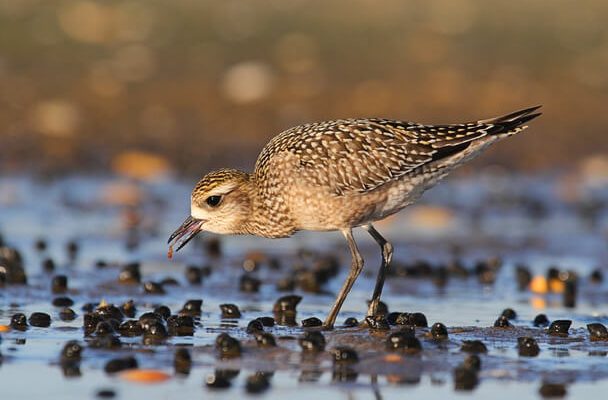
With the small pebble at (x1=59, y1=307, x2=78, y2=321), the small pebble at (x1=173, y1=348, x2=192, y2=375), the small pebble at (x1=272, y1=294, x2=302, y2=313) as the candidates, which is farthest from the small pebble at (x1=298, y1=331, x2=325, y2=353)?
the small pebble at (x1=59, y1=307, x2=78, y2=321)

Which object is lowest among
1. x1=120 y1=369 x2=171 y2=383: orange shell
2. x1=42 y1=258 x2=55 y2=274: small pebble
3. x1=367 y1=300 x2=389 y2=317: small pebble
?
x1=120 y1=369 x2=171 y2=383: orange shell

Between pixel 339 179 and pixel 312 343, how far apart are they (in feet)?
7.06

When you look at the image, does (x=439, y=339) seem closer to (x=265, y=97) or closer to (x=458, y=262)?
(x=458, y=262)

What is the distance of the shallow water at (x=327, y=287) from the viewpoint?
9548mm

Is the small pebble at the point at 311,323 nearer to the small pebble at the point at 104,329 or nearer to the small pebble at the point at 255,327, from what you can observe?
the small pebble at the point at 255,327

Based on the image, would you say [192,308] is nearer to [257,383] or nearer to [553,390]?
[257,383]

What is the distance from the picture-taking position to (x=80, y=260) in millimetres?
15289

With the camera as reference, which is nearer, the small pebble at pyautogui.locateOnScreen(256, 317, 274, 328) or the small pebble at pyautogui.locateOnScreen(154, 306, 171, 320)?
the small pebble at pyautogui.locateOnScreen(256, 317, 274, 328)

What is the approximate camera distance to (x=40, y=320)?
11.3 metres

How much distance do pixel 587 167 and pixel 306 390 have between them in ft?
43.4

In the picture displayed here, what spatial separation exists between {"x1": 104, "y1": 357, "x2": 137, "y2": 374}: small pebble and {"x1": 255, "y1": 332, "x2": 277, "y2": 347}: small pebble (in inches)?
45.2

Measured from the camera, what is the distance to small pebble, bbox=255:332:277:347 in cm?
1041

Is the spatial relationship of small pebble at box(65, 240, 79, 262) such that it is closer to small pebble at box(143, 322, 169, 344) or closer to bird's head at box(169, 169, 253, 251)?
bird's head at box(169, 169, 253, 251)

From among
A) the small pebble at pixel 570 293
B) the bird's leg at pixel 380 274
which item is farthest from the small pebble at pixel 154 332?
the small pebble at pixel 570 293
